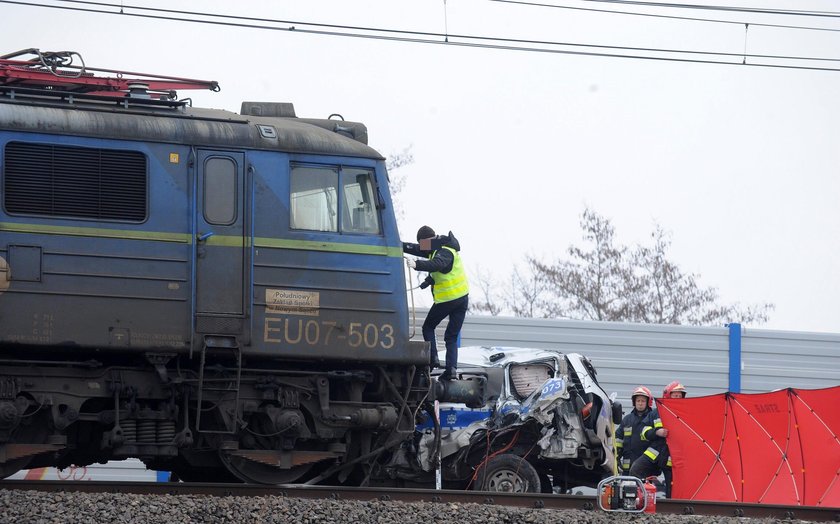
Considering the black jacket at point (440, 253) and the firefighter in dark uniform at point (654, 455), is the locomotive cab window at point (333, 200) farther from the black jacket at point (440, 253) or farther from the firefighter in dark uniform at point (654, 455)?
the firefighter in dark uniform at point (654, 455)

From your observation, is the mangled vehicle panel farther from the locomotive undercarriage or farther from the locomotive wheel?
the locomotive wheel

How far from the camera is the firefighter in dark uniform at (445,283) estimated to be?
13.1 metres

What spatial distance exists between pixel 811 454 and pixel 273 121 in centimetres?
700

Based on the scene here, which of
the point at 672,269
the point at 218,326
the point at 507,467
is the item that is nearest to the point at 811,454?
the point at 507,467

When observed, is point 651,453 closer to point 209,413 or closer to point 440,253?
point 440,253

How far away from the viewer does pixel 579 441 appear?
13.4m

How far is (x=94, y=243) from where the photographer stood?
10711mm

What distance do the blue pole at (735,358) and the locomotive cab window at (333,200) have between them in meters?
9.77

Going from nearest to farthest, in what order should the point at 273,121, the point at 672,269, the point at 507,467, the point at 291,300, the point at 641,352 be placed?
the point at 291,300 → the point at 273,121 → the point at 507,467 → the point at 641,352 → the point at 672,269

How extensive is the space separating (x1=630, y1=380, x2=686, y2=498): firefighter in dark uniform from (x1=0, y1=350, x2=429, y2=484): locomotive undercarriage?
3.27 m

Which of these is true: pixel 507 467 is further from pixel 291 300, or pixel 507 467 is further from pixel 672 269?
pixel 672 269

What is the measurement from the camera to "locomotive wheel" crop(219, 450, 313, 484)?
1138 centimetres

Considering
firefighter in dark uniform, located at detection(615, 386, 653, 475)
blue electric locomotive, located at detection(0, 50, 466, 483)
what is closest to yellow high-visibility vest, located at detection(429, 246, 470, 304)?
blue electric locomotive, located at detection(0, 50, 466, 483)

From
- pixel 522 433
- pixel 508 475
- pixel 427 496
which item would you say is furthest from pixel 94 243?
pixel 522 433
